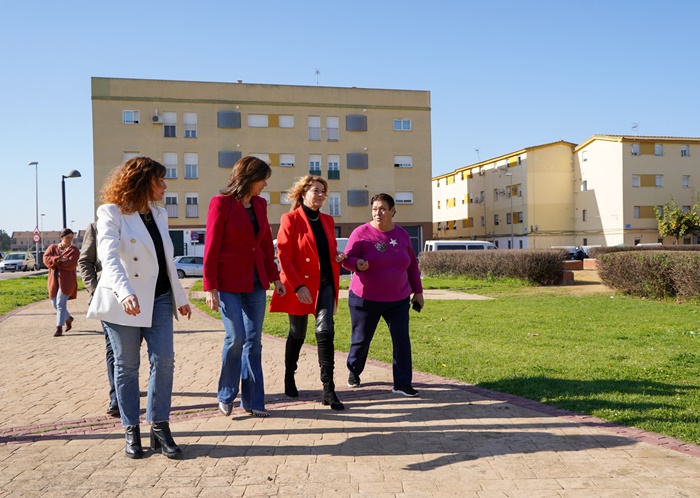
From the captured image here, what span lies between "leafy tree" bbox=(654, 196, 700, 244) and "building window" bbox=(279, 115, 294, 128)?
3047cm

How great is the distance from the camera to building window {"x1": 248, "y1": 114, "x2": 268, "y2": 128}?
51500 millimetres

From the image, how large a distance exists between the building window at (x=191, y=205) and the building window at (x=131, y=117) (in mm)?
6226

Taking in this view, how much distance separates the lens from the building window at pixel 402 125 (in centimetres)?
5400

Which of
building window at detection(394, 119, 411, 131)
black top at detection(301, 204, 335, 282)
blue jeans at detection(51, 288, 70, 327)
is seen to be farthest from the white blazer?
building window at detection(394, 119, 411, 131)

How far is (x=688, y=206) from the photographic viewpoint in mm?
61000

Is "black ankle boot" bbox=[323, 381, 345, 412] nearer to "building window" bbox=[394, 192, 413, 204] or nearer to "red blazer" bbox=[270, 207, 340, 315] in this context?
"red blazer" bbox=[270, 207, 340, 315]

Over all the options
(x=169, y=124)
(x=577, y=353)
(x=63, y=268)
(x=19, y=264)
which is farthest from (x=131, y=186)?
(x=19, y=264)

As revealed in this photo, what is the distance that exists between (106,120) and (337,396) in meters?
47.0

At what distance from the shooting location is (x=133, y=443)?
15.1ft

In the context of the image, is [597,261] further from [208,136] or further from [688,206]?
[688,206]

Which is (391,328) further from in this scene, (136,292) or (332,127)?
(332,127)

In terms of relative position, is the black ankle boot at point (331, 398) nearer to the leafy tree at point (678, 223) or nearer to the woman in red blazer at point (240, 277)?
the woman in red blazer at point (240, 277)

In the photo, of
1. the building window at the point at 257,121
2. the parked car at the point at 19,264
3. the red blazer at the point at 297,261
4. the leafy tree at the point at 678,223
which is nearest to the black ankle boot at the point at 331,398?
the red blazer at the point at 297,261

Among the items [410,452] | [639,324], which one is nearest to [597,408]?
[410,452]
